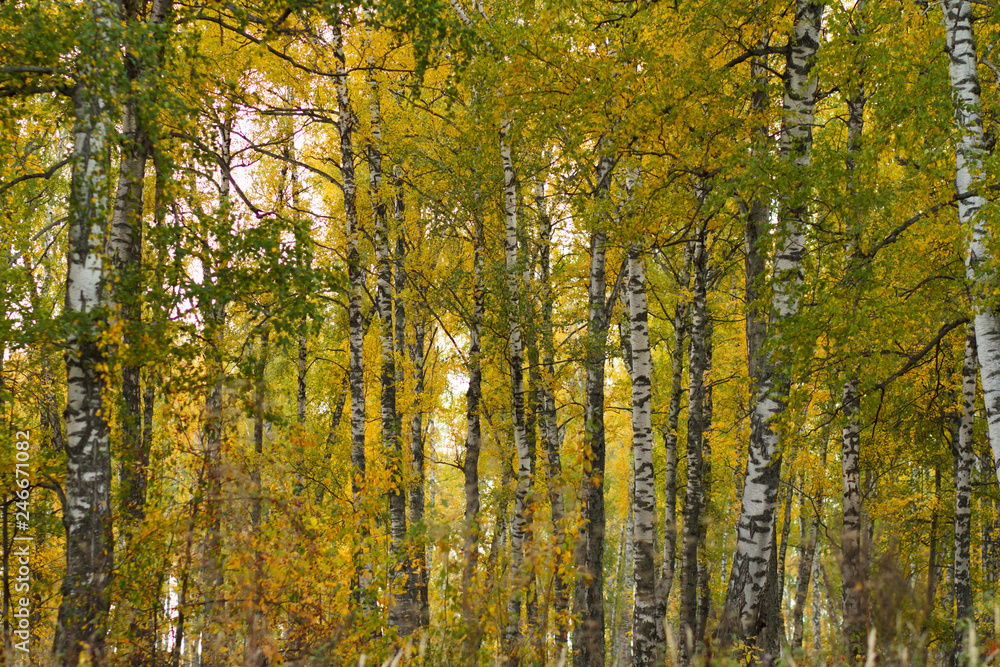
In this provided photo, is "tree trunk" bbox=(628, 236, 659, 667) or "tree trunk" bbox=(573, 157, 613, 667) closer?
"tree trunk" bbox=(628, 236, 659, 667)

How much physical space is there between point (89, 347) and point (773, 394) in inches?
234

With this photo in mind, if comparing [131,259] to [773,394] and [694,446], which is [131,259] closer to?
[773,394]

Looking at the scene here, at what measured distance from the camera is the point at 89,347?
506 centimetres

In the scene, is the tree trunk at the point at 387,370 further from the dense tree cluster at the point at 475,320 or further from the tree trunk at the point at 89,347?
the tree trunk at the point at 89,347

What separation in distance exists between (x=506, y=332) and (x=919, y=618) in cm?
621

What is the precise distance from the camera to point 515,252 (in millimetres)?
8656

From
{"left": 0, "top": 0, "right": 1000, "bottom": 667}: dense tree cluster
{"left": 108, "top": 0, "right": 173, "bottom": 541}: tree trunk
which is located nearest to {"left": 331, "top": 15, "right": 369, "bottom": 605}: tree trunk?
{"left": 0, "top": 0, "right": 1000, "bottom": 667}: dense tree cluster

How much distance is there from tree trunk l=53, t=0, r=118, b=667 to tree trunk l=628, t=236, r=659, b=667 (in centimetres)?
537

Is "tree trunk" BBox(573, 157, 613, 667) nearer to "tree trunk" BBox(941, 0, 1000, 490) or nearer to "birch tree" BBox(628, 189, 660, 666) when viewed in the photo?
"birch tree" BBox(628, 189, 660, 666)

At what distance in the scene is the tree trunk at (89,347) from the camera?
181 inches

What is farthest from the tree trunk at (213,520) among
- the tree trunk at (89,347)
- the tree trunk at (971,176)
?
the tree trunk at (971,176)

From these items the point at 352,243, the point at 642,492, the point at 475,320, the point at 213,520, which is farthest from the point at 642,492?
the point at 352,243

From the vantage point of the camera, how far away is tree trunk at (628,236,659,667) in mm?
7066

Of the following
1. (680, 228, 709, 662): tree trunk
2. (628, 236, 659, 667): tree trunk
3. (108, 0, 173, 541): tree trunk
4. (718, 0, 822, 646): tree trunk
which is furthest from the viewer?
(680, 228, 709, 662): tree trunk
